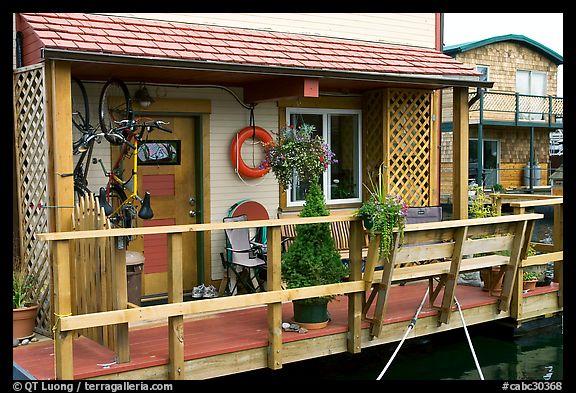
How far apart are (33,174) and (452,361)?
14.4ft

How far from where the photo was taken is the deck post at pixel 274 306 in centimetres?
609

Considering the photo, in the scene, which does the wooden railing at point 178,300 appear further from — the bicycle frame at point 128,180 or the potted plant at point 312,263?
the bicycle frame at point 128,180

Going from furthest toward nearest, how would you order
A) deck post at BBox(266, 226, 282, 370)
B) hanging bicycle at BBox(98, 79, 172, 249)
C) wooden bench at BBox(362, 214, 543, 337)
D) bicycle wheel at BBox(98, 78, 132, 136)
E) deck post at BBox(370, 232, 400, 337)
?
bicycle wheel at BBox(98, 78, 132, 136), hanging bicycle at BBox(98, 79, 172, 249), wooden bench at BBox(362, 214, 543, 337), deck post at BBox(370, 232, 400, 337), deck post at BBox(266, 226, 282, 370)

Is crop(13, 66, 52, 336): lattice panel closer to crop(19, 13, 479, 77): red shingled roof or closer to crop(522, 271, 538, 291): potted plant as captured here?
crop(19, 13, 479, 77): red shingled roof

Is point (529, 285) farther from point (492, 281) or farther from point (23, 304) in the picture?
point (23, 304)

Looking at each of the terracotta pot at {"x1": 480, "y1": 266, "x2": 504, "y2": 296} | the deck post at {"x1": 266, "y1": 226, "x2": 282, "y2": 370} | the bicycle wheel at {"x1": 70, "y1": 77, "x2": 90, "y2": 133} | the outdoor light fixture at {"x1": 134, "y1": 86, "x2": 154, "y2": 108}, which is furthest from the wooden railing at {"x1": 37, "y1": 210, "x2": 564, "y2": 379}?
the outdoor light fixture at {"x1": 134, "y1": 86, "x2": 154, "y2": 108}

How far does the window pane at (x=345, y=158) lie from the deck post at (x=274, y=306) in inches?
147

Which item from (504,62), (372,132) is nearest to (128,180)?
(372,132)

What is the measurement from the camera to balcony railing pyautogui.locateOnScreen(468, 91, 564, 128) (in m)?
25.1

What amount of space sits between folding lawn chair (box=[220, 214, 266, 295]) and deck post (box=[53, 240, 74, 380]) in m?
3.13

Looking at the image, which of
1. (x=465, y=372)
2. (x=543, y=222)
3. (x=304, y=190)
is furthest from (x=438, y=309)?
(x=543, y=222)

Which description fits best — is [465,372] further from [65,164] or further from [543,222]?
[543,222]

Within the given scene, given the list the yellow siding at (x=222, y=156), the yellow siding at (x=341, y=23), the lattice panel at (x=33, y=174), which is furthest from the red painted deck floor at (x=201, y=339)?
the yellow siding at (x=341, y=23)

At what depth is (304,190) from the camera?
9484 mm
